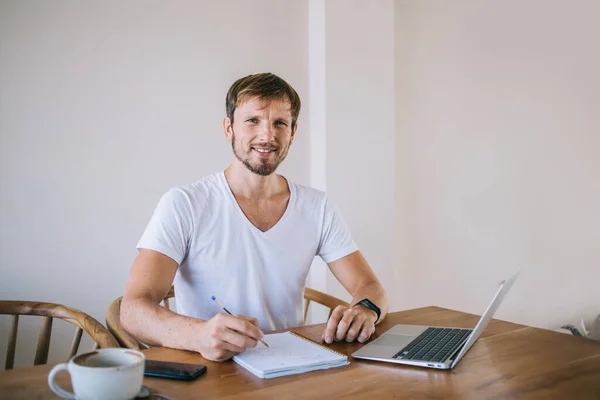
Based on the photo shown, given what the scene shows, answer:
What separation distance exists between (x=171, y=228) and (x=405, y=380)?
812 mm

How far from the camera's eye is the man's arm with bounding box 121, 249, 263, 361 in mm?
1059

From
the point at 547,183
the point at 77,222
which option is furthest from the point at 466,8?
the point at 77,222

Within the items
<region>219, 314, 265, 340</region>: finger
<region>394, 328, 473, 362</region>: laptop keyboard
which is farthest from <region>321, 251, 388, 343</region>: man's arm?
<region>219, 314, 265, 340</region>: finger

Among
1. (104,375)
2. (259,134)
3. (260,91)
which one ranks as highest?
(260,91)

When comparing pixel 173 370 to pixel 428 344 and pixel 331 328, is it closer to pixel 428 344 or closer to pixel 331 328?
pixel 331 328

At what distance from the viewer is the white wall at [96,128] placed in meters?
1.97

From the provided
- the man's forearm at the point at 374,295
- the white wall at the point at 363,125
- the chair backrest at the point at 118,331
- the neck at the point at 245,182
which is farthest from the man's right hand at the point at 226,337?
the white wall at the point at 363,125

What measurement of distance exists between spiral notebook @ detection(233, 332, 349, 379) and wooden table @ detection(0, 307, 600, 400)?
0.06 ft

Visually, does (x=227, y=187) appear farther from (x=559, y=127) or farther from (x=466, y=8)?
(x=559, y=127)

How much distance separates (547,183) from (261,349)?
105 inches

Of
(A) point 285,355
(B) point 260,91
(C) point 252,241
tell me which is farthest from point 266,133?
(A) point 285,355

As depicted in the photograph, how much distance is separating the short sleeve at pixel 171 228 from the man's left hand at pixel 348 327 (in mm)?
492

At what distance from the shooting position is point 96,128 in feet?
6.96

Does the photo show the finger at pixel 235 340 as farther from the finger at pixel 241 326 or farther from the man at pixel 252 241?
the man at pixel 252 241
